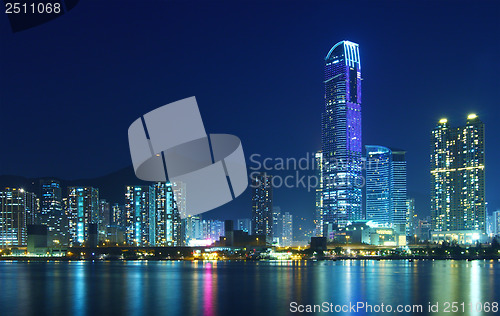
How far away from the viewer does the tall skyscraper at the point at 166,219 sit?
151 metres

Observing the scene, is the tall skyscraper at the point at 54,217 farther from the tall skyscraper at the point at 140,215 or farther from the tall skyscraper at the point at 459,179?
the tall skyscraper at the point at 459,179

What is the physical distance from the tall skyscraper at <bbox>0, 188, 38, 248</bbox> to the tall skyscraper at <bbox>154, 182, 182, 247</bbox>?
34.3 meters

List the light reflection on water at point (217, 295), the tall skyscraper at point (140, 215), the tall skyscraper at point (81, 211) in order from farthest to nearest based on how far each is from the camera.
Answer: the tall skyscraper at point (81, 211), the tall skyscraper at point (140, 215), the light reflection on water at point (217, 295)

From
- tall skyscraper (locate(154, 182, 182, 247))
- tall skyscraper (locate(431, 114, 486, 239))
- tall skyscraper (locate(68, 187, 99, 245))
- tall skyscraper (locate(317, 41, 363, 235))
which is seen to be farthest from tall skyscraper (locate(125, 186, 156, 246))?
tall skyscraper (locate(431, 114, 486, 239))

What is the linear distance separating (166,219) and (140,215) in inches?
323

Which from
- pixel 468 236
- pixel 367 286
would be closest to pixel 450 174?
pixel 468 236

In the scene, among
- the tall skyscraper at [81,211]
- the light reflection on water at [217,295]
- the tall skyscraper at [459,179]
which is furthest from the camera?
the tall skyscraper at [459,179]

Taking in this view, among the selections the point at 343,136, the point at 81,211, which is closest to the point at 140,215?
the point at 81,211

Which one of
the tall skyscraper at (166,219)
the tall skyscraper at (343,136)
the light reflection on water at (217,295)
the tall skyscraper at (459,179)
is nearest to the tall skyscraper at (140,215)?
the tall skyscraper at (166,219)

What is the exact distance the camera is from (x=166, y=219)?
152000 mm

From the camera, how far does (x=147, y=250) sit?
13750 centimetres

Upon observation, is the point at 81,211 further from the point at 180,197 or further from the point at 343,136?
the point at 343,136

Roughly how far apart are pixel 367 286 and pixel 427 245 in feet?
374

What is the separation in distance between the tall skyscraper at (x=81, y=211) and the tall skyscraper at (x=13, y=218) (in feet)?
36.8
